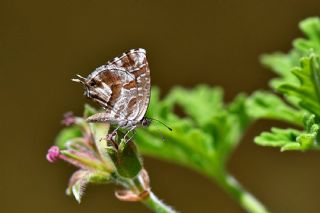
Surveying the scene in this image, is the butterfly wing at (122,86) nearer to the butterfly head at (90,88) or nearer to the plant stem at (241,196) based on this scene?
the butterfly head at (90,88)

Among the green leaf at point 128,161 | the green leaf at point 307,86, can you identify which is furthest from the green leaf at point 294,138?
the green leaf at point 128,161

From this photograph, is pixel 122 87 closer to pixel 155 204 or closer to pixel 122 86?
pixel 122 86

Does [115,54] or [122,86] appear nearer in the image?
[122,86]

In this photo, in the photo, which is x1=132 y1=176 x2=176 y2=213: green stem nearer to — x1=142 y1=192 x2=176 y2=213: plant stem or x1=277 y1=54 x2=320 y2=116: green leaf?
x1=142 y1=192 x2=176 y2=213: plant stem

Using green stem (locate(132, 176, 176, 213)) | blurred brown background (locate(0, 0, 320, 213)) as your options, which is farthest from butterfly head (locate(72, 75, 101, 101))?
blurred brown background (locate(0, 0, 320, 213))

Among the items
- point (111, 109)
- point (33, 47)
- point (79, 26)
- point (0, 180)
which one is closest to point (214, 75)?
Answer: point (79, 26)

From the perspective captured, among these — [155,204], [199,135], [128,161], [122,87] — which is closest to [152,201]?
[155,204]

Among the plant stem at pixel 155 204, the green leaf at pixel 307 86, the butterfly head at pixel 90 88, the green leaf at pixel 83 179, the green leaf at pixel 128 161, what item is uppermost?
the green leaf at pixel 307 86
